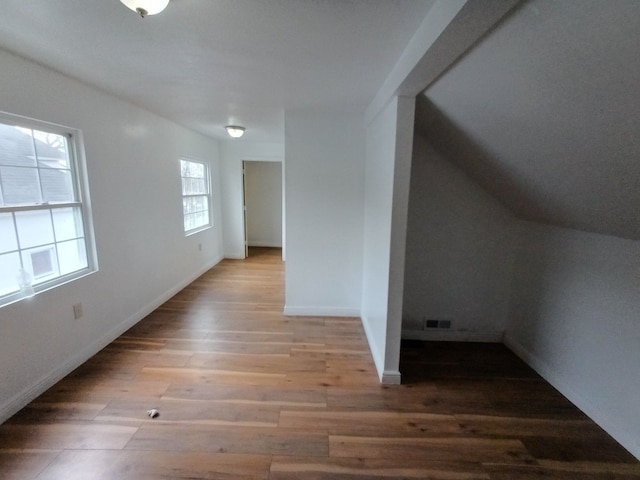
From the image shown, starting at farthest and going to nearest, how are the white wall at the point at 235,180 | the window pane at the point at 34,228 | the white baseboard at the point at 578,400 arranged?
1. the white wall at the point at 235,180
2. the window pane at the point at 34,228
3. the white baseboard at the point at 578,400

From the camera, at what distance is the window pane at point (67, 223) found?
2238 millimetres

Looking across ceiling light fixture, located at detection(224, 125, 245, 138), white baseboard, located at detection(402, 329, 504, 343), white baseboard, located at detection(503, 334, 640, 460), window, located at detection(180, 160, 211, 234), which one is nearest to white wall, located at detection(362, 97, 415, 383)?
white baseboard, located at detection(402, 329, 504, 343)

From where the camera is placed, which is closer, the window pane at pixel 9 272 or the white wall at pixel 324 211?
the window pane at pixel 9 272

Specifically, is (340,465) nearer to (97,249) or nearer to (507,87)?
(507,87)

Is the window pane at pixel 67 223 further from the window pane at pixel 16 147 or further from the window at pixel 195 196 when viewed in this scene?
the window at pixel 195 196

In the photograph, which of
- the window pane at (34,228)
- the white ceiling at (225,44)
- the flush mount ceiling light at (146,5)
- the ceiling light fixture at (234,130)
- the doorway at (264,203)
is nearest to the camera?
the flush mount ceiling light at (146,5)

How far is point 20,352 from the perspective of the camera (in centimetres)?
189

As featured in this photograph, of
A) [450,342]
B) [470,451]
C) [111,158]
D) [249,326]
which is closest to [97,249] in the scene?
[111,158]

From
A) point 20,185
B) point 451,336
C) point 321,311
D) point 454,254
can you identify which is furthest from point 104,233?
point 451,336

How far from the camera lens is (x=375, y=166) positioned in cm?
261

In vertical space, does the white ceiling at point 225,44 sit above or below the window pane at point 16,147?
above

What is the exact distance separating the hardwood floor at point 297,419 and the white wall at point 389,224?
0.98 feet

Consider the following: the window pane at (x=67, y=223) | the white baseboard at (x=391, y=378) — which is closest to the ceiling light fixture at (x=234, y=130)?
the window pane at (x=67, y=223)

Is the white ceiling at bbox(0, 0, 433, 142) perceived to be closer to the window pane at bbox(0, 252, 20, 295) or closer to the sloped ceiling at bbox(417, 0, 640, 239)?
the sloped ceiling at bbox(417, 0, 640, 239)
